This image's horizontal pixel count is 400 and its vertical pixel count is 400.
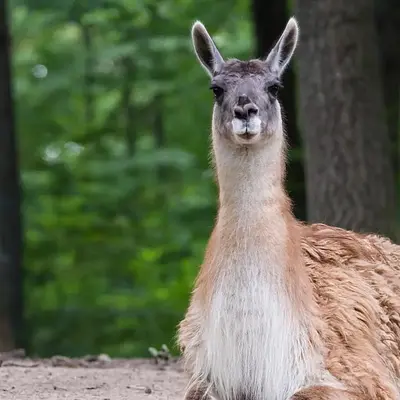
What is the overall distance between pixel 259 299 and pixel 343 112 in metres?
4.05

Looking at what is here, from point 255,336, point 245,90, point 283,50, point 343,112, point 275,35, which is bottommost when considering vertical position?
point 255,336

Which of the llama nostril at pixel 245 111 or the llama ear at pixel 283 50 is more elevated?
the llama ear at pixel 283 50

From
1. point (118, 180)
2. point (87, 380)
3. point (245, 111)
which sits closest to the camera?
point (245, 111)

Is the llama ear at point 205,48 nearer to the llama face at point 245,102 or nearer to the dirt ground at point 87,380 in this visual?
the llama face at point 245,102

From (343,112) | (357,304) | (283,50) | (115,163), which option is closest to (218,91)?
(283,50)

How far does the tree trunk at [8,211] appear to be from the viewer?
11461 mm

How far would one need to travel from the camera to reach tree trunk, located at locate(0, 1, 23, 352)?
11.5 meters

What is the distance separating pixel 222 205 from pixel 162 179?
7.12 metres

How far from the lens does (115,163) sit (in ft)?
42.0

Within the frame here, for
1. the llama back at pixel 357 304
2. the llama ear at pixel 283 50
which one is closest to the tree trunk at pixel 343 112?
the llama back at pixel 357 304

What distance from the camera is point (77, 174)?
13.3 metres

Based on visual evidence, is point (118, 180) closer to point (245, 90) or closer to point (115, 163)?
point (115, 163)

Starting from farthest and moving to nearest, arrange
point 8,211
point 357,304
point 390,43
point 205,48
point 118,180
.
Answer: point 118,180
point 390,43
point 8,211
point 205,48
point 357,304

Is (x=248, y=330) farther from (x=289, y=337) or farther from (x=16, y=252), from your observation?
(x=16, y=252)
